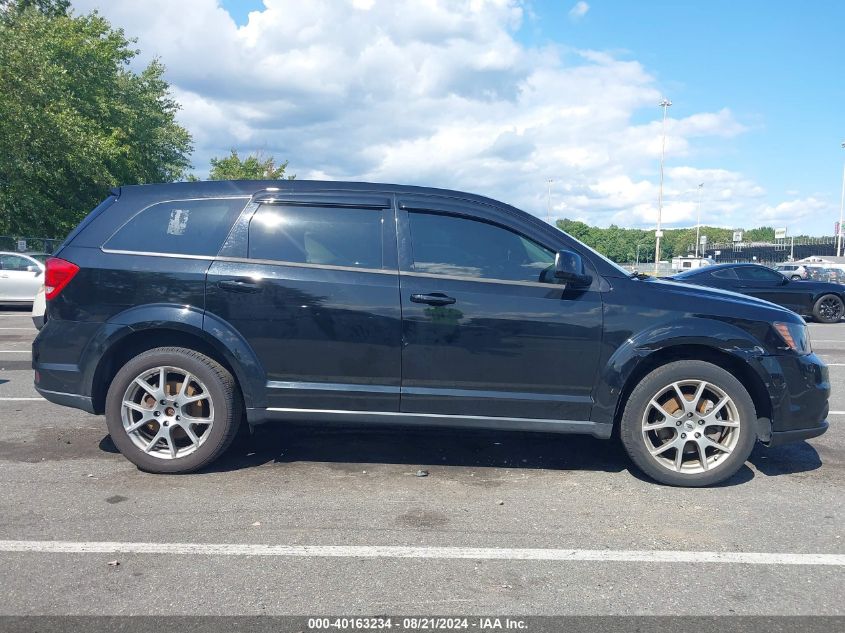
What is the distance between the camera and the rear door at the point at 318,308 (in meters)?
4.50

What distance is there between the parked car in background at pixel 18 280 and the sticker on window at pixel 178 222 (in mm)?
14350

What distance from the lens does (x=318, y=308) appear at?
4504mm

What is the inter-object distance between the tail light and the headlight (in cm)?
471

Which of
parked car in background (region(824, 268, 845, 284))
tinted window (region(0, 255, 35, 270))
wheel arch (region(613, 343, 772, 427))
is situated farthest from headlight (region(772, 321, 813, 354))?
parked car in background (region(824, 268, 845, 284))

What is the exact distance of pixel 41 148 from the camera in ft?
82.0

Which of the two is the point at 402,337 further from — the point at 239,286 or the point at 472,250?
the point at 239,286

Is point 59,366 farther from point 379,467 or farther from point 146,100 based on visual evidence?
point 146,100

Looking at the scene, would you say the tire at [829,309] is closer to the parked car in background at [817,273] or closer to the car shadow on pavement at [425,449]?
the parked car in background at [817,273]

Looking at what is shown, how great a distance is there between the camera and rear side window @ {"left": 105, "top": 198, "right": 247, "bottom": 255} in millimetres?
4699

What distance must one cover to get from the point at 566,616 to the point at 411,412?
1867 millimetres

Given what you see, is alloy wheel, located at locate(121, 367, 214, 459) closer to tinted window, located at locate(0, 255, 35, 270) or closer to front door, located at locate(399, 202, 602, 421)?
front door, located at locate(399, 202, 602, 421)

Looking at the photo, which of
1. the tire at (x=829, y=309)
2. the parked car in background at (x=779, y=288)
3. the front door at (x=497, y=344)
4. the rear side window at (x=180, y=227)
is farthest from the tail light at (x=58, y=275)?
the tire at (x=829, y=309)

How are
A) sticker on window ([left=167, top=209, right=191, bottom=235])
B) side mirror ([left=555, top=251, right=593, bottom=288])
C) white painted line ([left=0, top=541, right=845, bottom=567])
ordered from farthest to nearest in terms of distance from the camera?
sticker on window ([left=167, top=209, right=191, bottom=235]) < side mirror ([left=555, top=251, right=593, bottom=288]) < white painted line ([left=0, top=541, right=845, bottom=567])

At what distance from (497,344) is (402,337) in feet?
2.02
